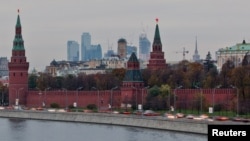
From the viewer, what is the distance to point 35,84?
10819cm

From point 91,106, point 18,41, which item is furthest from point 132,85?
point 18,41

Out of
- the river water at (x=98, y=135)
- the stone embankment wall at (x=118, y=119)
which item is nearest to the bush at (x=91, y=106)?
the stone embankment wall at (x=118, y=119)

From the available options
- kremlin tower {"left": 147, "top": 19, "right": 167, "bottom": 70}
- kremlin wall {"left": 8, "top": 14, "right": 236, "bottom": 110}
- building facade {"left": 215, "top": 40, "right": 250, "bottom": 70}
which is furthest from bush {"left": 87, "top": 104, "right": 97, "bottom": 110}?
building facade {"left": 215, "top": 40, "right": 250, "bottom": 70}

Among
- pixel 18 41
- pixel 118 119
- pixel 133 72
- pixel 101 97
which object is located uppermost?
pixel 18 41

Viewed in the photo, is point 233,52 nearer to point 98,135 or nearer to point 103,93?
point 103,93

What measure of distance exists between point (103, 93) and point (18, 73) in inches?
534

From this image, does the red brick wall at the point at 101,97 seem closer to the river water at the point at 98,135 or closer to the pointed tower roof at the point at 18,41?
the pointed tower roof at the point at 18,41

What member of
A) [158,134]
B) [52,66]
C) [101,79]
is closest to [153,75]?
[101,79]

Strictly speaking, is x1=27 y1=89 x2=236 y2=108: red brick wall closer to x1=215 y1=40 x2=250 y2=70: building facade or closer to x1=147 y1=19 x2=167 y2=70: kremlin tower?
x1=147 y1=19 x2=167 y2=70: kremlin tower

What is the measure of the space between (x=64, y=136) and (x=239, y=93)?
2502 centimetres

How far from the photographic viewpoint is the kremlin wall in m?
73.1

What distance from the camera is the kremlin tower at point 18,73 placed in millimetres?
92812

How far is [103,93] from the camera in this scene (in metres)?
85.1

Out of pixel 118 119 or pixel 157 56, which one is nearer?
pixel 118 119
